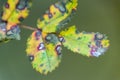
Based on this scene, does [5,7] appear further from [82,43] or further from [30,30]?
[82,43]

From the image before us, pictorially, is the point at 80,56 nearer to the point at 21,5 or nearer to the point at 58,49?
the point at 58,49

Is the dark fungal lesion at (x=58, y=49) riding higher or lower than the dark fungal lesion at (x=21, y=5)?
lower

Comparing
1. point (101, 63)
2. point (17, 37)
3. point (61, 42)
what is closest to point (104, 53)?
point (101, 63)

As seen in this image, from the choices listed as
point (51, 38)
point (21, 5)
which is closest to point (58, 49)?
point (51, 38)

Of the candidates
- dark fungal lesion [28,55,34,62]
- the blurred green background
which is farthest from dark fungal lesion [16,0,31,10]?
dark fungal lesion [28,55,34,62]

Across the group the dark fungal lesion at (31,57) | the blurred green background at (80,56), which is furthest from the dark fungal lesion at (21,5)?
the dark fungal lesion at (31,57)

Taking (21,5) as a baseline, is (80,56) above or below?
below

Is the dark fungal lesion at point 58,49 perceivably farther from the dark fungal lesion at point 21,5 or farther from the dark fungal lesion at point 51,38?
the dark fungal lesion at point 21,5

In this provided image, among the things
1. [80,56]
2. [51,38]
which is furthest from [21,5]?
[80,56]

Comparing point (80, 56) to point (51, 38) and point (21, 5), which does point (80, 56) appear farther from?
point (21, 5)
